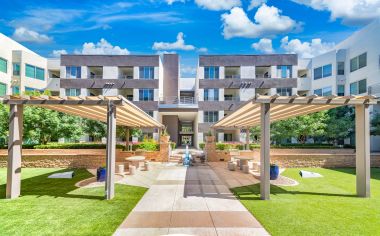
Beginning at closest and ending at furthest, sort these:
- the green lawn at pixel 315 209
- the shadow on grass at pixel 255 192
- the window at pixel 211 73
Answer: the green lawn at pixel 315 209 → the shadow on grass at pixel 255 192 → the window at pixel 211 73

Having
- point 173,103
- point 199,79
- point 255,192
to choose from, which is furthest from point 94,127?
point 255,192

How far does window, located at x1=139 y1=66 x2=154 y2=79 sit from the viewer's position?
4175 centimetres

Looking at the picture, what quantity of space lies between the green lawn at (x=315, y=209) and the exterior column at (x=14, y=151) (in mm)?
8932

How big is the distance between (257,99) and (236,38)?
44033mm

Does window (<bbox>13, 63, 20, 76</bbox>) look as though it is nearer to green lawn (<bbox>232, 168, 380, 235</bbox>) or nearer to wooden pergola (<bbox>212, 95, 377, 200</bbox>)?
green lawn (<bbox>232, 168, 380, 235</bbox>)

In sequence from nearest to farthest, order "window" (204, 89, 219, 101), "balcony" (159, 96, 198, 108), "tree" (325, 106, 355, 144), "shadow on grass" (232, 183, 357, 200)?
"shadow on grass" (232, 183, 357, 200) → "tree" (325, 106, 355, 144) → "balcony" (159, 96, 198, 108) → "window" (204, 89, 219, 101)

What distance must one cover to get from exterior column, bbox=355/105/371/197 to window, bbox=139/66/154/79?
1330 inches

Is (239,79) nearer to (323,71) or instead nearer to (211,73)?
(211,73)

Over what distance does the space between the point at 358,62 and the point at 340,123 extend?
10020mm

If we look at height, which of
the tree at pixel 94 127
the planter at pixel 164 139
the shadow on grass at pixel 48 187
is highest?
the tree at pixel 94 127

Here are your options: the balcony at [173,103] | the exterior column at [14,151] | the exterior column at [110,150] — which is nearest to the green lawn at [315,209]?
the exterior column at [110,150]

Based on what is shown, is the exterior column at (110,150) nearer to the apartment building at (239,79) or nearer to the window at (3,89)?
the apartment building at (239,79)

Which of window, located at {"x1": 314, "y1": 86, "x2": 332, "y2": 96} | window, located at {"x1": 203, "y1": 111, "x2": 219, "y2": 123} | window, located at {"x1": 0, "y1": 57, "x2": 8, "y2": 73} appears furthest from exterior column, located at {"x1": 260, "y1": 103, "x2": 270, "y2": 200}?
window, located at {"x1": 0, "y1": 57, "x2": 8, "y2": 73}

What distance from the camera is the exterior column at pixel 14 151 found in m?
10.5
